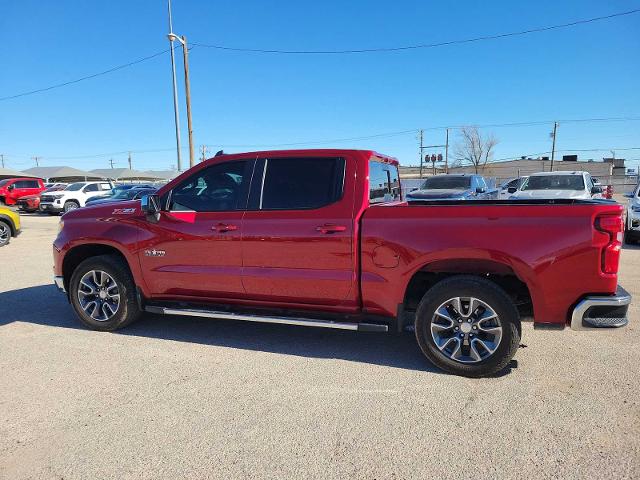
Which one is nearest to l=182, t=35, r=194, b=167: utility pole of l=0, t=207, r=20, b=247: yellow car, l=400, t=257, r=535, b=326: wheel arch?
l=0, t=207, r=20, b=247: yellow car

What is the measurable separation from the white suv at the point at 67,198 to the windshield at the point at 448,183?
58.2 feet

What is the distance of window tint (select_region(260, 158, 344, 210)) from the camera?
407 centimetres

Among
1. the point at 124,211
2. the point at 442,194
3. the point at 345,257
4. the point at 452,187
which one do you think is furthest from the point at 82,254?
the point at 452,187

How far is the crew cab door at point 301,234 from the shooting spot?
3924 mm

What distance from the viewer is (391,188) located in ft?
16.1

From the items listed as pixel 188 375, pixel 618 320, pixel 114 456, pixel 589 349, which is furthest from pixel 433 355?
pixel 114 456

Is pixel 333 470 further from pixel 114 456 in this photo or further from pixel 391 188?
pixel 391 188

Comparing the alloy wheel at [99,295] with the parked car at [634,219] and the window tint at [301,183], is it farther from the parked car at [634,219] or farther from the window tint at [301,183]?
the parked car at [634,219]

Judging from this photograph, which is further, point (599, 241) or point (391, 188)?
point (391, 188)

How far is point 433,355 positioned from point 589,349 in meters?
1.67

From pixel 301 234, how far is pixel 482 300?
1608mm

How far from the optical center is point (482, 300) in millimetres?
3566

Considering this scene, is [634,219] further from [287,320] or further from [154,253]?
[154,253]

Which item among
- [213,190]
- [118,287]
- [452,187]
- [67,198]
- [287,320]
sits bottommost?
[287,320]
